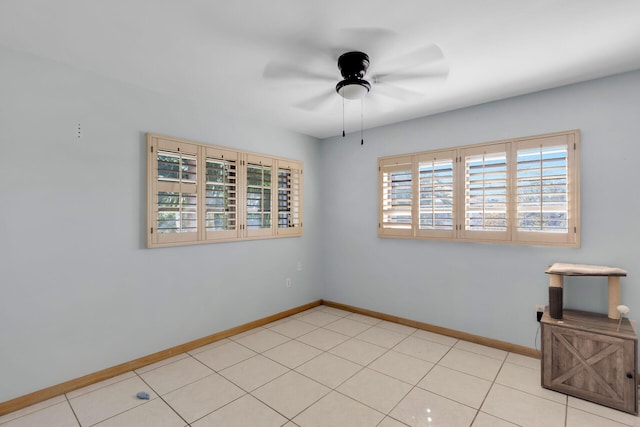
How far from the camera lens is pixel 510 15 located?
175 cm

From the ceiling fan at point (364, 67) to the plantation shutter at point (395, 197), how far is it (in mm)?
1061

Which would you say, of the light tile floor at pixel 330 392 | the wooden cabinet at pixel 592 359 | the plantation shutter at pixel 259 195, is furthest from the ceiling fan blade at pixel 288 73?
the wooden cabinet at pixel 592 359

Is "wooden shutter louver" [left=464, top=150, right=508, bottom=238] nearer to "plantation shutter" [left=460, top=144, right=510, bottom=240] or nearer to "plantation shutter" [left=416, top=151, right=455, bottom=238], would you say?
"plantation shutter" [left=460, top=144, right=510, bottom=240]

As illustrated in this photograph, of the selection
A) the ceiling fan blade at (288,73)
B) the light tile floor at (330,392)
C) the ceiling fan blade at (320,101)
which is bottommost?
the light tile floor at (330,392)

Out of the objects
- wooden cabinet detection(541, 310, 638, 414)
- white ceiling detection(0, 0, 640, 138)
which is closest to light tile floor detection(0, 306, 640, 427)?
wooden cabinet detection(541, 310, 638, 414)

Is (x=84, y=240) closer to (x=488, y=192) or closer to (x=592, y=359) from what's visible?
(x=488, y=192)

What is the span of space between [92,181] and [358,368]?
2717 mm

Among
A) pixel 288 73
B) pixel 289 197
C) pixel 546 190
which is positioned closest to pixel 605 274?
pixel 546 190

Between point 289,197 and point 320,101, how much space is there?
1494 millimetres

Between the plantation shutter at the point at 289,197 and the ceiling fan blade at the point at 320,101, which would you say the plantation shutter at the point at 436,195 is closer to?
the ceiling fan blade at the point at 320,101

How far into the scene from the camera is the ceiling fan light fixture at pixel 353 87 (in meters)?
2.20

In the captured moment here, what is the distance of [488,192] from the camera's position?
307 cm

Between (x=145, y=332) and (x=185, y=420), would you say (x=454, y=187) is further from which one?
(x=145, y=332)

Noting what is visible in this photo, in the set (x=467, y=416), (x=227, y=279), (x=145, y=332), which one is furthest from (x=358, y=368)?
(x=145, y=332)
